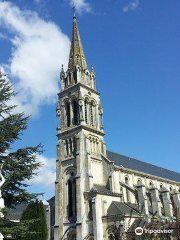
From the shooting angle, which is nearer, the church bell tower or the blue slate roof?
the church bell tower

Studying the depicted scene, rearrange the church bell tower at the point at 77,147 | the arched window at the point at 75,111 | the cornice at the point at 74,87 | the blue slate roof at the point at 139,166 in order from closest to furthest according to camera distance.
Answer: the church bell tower at the point at 77,147
the arched window at the point at 75,111
the cornice at the point at 74,87
the blue slate roof at the point at 139,166

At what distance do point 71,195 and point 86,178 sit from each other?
10.9ft

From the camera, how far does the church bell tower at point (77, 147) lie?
32.2m

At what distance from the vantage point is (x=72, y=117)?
37.3 m

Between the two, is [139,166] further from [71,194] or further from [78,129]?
[71,194]

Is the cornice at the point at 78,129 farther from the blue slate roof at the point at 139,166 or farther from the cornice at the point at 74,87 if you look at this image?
the cornice at the point at 74,87

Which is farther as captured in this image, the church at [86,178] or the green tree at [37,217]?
the church at [86,178]

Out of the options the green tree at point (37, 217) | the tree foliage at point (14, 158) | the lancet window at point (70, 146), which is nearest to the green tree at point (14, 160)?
the tree foliage at point (14, 158)

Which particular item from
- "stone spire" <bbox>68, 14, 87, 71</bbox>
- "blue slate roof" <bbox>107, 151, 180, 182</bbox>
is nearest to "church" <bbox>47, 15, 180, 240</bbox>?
"stone spire" <bbox>68, 14, 87, 71</bbox>

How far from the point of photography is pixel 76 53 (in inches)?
1647

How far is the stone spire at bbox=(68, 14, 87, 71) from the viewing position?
40.7 meters

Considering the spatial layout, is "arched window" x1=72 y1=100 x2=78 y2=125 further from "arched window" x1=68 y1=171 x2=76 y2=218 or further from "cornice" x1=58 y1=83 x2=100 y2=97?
"arched window" x1=68 y1=171 x2=76 y2=218

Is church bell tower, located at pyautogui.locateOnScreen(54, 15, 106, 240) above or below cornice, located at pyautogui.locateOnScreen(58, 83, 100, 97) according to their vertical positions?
below

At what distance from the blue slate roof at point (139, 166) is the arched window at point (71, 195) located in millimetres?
7486
